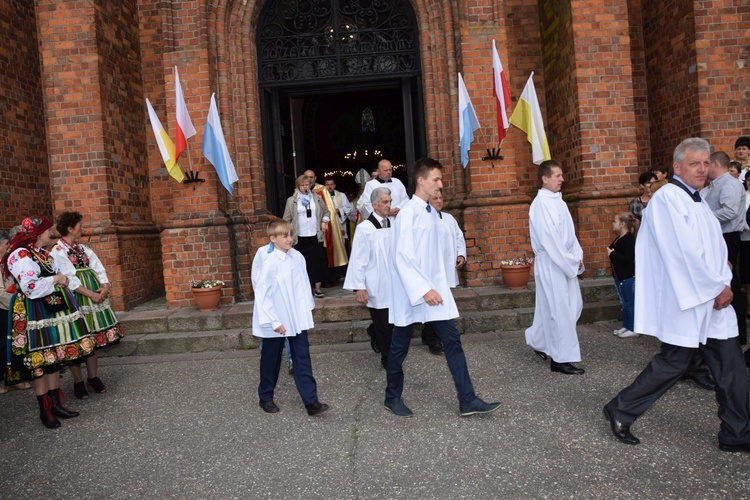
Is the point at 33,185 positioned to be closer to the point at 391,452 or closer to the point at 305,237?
the point at 305,237

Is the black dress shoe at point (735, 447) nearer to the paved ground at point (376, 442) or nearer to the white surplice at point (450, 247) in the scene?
the paved ground at point (376, 442)

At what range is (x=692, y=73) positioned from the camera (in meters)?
8.14

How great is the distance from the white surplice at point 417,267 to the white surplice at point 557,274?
1.41 m

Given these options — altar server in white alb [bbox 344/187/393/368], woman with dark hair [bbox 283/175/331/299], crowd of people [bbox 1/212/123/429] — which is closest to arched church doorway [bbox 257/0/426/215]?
woman with dark hair [bbox 283/175/331/299]

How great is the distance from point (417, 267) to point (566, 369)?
6.30 feet

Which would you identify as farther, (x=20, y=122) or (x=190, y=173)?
(x=20, y=122)

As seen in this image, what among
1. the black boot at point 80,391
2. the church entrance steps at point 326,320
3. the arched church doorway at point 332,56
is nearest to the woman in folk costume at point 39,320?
the black boot at point 80,391

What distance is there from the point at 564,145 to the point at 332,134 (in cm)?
1249

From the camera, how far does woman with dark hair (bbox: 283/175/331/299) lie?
833 centimetres

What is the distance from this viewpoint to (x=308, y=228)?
8.38 m

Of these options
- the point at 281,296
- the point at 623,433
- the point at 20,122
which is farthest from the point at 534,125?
the point at 20,122

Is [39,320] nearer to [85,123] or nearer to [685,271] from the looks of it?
[85,123]

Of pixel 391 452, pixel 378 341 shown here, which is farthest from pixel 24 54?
pixel 391 452

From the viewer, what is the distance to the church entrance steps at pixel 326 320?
22.9ft
